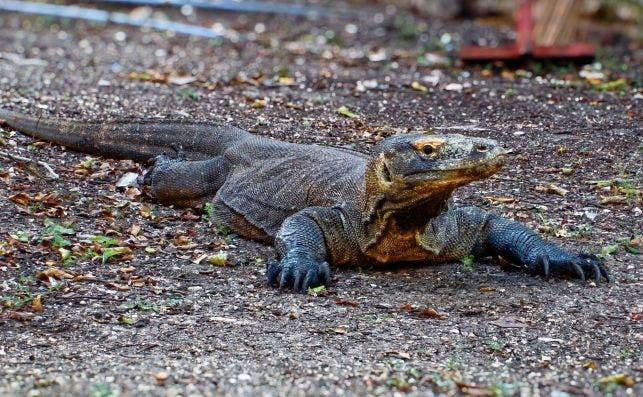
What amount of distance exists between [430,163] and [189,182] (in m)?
2.44

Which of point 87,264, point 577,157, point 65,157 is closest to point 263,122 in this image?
point 65,157

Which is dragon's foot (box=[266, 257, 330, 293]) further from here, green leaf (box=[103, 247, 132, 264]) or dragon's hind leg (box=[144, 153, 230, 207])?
dragon's hind leg (box=[144, 153, 230, 207])

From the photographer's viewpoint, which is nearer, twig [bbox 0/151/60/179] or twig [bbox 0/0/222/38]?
twig [bbox 0/151/60/179]


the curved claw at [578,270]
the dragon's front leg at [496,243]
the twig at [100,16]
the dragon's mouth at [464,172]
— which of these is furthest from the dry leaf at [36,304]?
the twig at [100,16]

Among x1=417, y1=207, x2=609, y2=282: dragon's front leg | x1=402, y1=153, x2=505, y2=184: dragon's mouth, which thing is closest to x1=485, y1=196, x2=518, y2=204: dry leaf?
x1=417, y1=207, x2=609, y2=282: dragon's front leg

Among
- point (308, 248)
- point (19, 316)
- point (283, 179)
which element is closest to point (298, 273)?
point (308, 248)

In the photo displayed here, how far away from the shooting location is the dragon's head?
5.71 m

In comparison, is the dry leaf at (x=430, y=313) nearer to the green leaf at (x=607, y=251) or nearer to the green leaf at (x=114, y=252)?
the green leaf at (x=607, y=251)

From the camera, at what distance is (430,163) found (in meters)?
5.84

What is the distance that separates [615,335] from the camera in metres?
5.32

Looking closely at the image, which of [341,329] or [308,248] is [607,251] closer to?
[308,248]

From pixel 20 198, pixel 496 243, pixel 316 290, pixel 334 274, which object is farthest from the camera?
pixel 20 198

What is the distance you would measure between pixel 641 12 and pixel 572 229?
8525 millimetres

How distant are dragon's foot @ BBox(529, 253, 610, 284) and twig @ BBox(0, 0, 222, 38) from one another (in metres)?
8.04
